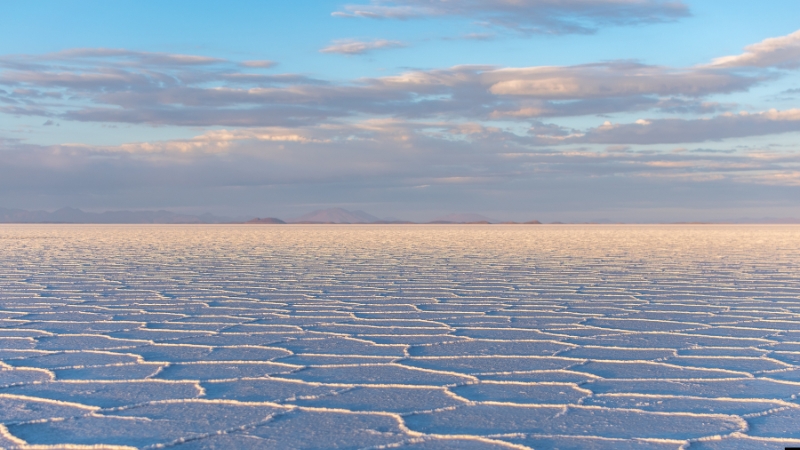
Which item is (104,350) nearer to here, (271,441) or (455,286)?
(271,441)

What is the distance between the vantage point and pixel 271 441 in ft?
6.57

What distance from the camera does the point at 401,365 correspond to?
9.64 ft

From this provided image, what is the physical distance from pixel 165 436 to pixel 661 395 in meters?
1.48

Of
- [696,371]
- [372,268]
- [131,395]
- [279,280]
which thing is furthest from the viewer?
[372,268]

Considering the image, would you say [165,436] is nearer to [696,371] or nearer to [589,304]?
[696,371]

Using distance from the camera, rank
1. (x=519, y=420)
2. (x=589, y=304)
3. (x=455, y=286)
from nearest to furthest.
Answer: (x=519, y=420)
(x=589, y=304)
(x=455, y=286)

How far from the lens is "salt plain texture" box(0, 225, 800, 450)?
2100 millimetres

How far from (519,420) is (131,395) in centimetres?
119

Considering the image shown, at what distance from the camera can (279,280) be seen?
6.50 metres

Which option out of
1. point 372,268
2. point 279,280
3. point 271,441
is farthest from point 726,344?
point 372,268

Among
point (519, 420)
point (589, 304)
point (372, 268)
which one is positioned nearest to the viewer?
point (519, 420)

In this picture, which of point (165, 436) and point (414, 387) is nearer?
point (165, 436)

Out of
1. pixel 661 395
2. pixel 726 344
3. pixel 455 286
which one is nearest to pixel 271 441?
pixel 661 395

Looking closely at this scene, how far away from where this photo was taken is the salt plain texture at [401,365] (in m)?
2.10
